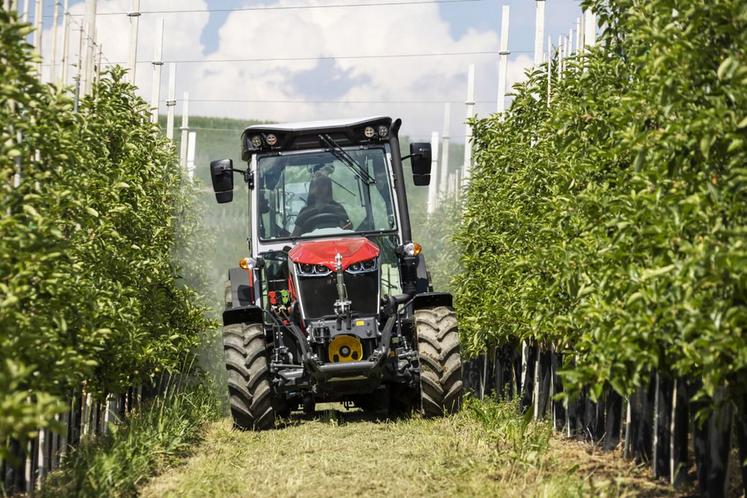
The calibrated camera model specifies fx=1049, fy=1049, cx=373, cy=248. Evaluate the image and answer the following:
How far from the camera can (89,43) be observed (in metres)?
10.2

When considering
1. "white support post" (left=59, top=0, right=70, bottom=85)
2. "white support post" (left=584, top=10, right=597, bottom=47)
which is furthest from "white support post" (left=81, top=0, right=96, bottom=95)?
"white support post" (left=584, top=10, right=597, bottom=47)

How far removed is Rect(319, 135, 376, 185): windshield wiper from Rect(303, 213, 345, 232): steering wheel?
483 millimetres

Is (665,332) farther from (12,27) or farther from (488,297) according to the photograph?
(488,297)

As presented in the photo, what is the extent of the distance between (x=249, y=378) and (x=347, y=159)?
Answer: 2445 millimetres

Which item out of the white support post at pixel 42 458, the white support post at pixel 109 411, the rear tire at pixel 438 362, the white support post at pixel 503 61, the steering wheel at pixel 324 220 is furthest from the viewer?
the white support post at pixel 503 61

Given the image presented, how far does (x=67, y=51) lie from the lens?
8.75 metres

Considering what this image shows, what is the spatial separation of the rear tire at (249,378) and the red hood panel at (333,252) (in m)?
0.82

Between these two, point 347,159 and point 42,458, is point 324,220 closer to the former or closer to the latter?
point 347,159

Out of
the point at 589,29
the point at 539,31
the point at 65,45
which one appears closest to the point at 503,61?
the point at 539,31

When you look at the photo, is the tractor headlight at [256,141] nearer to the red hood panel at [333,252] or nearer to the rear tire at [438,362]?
the red hood panel at [333,252]

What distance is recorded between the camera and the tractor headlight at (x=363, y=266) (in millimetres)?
9984

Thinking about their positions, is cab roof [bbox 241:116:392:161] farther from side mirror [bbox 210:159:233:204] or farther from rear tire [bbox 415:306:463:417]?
rear tire [bbox 415:306:463:417]

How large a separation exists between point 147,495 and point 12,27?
3.11 meters

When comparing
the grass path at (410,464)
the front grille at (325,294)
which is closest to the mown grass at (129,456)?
the grass path at (410,464)
